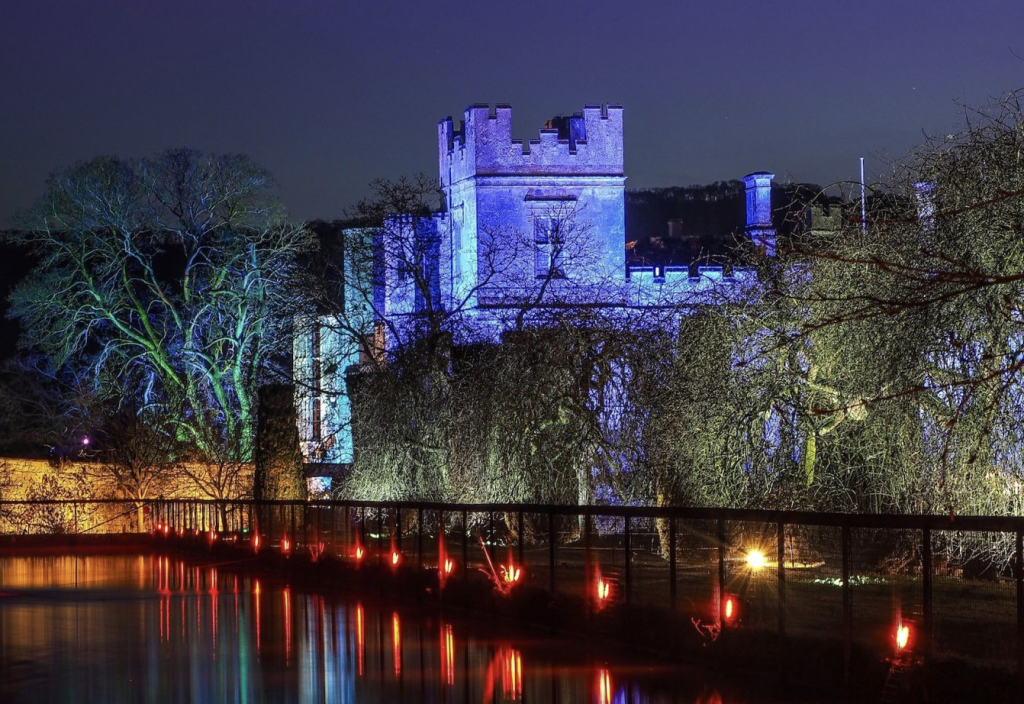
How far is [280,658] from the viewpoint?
576 inches

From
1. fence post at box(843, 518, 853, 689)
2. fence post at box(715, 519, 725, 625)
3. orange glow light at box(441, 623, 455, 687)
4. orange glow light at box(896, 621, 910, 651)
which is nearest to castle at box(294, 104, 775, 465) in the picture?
orange glow light at box(441, 623, 455, 687)

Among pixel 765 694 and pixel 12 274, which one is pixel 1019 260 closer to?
pixel 765 694

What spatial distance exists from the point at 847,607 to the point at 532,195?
1740 inches

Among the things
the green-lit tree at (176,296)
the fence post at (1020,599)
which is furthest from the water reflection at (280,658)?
the green-lit tree at (176,296)

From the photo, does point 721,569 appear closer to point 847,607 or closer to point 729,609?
point 729,609

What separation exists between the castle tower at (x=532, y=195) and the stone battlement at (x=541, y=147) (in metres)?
0.03

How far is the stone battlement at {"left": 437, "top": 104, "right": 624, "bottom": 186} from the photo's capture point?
55.6m

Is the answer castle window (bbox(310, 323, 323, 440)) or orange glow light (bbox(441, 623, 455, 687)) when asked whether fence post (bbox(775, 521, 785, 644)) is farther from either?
castle window (bbox(310, 323, 323, 440))

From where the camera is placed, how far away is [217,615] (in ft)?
63.5

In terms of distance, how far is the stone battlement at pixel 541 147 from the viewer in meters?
55.6

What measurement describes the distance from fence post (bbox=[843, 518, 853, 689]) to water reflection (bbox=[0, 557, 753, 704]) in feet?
2.89

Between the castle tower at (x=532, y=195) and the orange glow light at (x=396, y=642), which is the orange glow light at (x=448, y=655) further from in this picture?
the castle tower at (x=532, y=195)

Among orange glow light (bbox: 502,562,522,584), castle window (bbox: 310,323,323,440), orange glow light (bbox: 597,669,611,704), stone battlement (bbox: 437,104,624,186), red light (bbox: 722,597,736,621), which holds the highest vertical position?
stone battlement (bbox: 437,104,624,186)

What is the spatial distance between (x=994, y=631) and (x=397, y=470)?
59.9 ft
